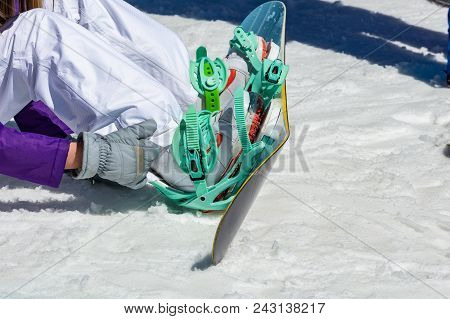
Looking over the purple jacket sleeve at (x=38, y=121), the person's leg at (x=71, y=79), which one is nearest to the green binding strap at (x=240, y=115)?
the person's leg at (x=71, y=79)

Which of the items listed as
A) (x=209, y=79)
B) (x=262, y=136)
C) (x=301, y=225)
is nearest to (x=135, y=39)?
(x=209, y=79)

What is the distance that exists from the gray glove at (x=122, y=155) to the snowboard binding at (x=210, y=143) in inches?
3.4

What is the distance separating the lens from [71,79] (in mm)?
2920

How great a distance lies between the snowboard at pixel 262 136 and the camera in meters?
2.44

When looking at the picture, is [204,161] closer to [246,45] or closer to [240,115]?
[240,115]

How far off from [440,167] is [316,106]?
2.89ft

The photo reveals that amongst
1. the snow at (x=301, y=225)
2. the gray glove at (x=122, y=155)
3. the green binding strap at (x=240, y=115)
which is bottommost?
the snow at (x=301, y=225)

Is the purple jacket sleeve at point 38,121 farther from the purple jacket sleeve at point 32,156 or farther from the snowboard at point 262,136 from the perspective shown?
the snowboard at point 262,136

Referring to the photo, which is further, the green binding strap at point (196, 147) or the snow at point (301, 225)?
the green binding strap at point (196, 147)

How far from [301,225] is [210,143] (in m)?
0.41
